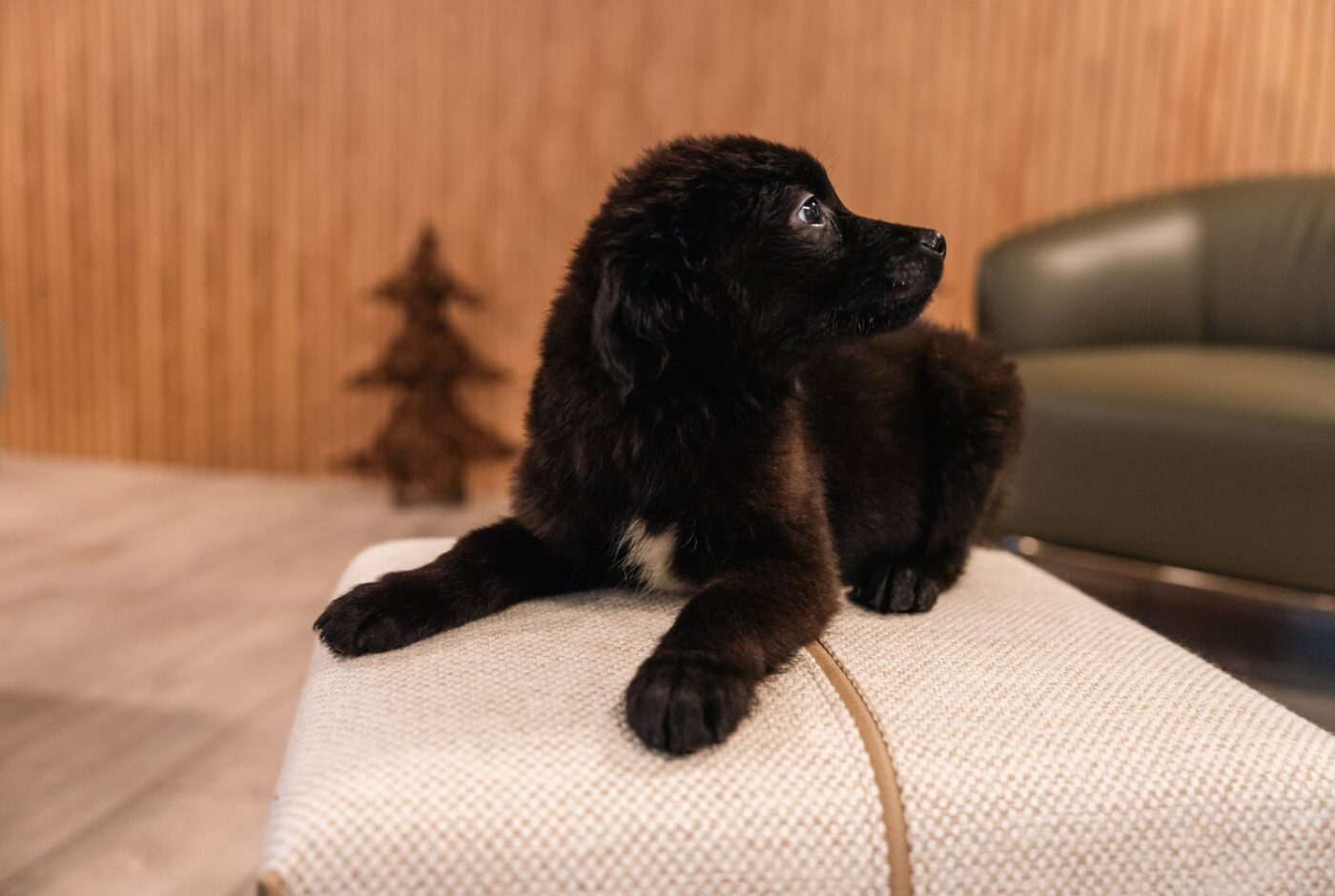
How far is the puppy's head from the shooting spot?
3.46 ft

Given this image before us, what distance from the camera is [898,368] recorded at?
1.49m

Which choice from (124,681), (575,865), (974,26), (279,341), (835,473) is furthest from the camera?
(279,341)

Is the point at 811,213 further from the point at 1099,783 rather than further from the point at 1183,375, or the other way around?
the point at 1183,375

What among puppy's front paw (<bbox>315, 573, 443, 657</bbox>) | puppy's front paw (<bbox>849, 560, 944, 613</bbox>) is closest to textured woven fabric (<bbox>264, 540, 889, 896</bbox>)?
puppy's front paw (<bbox>315, 573, 443, 657</bbox>)

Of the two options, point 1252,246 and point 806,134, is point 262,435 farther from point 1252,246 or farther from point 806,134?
point 1252,246

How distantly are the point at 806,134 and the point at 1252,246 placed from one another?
148 centimetres

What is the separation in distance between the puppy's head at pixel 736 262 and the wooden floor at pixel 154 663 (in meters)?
0.93

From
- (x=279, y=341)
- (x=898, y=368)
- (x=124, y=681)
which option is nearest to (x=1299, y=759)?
(x=898, y=368)

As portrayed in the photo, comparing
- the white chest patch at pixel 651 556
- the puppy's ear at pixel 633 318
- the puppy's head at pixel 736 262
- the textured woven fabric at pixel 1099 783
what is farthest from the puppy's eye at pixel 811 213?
the textured woven fabric at pixel 1099 783

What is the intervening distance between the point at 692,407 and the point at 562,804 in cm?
44

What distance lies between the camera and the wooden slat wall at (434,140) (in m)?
3.41

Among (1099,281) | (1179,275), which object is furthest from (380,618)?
(1179,275)

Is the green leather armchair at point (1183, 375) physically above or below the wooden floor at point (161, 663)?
above

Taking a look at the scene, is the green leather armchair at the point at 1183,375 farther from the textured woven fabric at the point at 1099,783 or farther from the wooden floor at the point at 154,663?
the wooden floor at the point at 154,663
